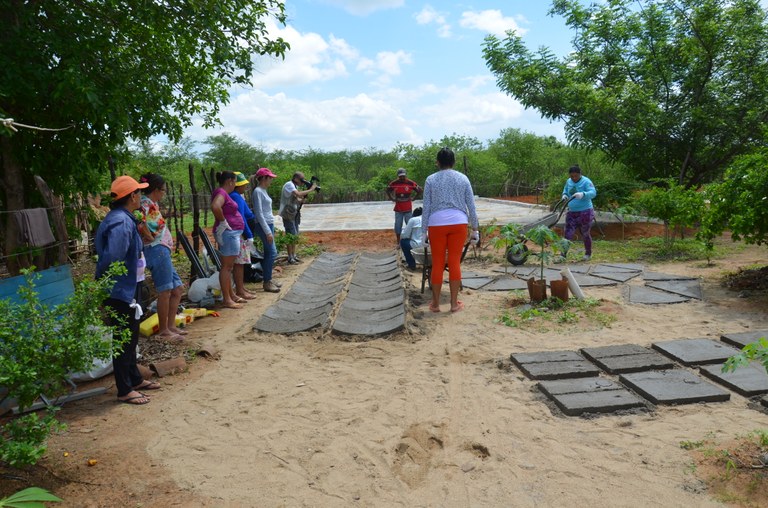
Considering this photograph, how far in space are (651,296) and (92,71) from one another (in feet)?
21.4

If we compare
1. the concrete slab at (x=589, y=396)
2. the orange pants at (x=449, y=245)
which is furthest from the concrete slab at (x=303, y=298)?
the concrete slab at (x=589, y=396)

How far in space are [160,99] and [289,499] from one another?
193 inches

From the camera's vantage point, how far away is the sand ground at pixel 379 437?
2.90 meters

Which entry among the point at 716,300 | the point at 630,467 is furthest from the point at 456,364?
the point at 716,300

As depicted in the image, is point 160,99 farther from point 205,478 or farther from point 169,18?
point 205,478

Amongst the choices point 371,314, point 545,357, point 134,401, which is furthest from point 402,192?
point 134,401

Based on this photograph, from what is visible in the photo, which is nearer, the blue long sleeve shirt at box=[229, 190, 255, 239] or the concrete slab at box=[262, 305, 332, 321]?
the concrete slab at box=[262, 305, 332, 321]

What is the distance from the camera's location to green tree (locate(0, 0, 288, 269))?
200 inches

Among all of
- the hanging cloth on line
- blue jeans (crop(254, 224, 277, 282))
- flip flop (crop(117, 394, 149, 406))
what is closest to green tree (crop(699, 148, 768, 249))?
blue jeans (crop(254, 224, 277, 282))

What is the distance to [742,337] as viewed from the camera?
493cm

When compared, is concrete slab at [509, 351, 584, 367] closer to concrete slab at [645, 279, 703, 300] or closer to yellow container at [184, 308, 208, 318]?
concrete slab at [645, 279, 703, 300]

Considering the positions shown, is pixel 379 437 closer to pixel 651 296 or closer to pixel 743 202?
pixel 651 296

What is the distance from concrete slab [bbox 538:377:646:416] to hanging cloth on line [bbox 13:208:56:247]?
14.3ft

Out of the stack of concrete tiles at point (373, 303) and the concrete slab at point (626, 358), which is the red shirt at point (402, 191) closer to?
the stack of concrete tiles at point (373, 303)
